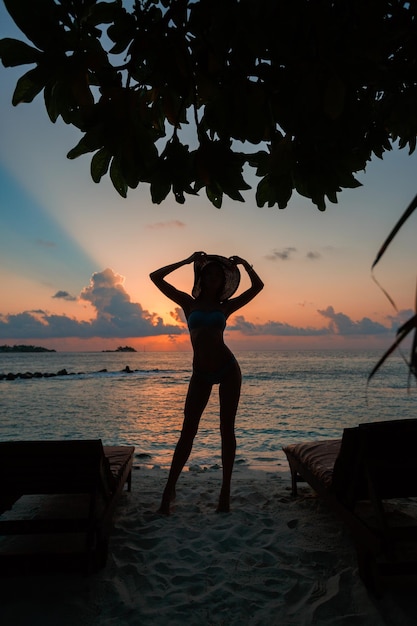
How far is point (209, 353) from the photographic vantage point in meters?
4.41

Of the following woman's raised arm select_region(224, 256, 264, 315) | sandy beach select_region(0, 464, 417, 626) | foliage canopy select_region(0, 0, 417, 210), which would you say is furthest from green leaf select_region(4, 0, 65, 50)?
woman's raised arm select_region(224, 256, 264, 315)

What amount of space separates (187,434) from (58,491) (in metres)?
1.48

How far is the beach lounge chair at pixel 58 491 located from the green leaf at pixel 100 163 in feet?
7.18

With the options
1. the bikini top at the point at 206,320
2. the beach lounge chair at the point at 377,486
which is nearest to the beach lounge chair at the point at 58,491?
the bikini top at the point at 206,320

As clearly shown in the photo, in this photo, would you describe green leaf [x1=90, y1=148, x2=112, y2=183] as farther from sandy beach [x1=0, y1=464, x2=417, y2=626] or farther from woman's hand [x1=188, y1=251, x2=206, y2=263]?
woman's hand [x1=188, y1=251, x2=206, y2=263]

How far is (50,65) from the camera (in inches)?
66.9

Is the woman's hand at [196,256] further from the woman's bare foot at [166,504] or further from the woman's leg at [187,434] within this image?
the woman's bare foot at [166,504]

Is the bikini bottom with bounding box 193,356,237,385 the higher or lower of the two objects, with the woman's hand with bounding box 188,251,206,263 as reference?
lower

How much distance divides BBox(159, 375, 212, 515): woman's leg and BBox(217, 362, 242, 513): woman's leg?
218mm

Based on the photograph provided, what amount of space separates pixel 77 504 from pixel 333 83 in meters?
4.39

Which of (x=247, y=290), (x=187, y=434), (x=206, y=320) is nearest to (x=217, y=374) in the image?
(x=206, y=320)

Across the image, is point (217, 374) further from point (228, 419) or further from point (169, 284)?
point (169, 284)

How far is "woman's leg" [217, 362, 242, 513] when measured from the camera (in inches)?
169

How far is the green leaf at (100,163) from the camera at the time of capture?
2.01 metres
